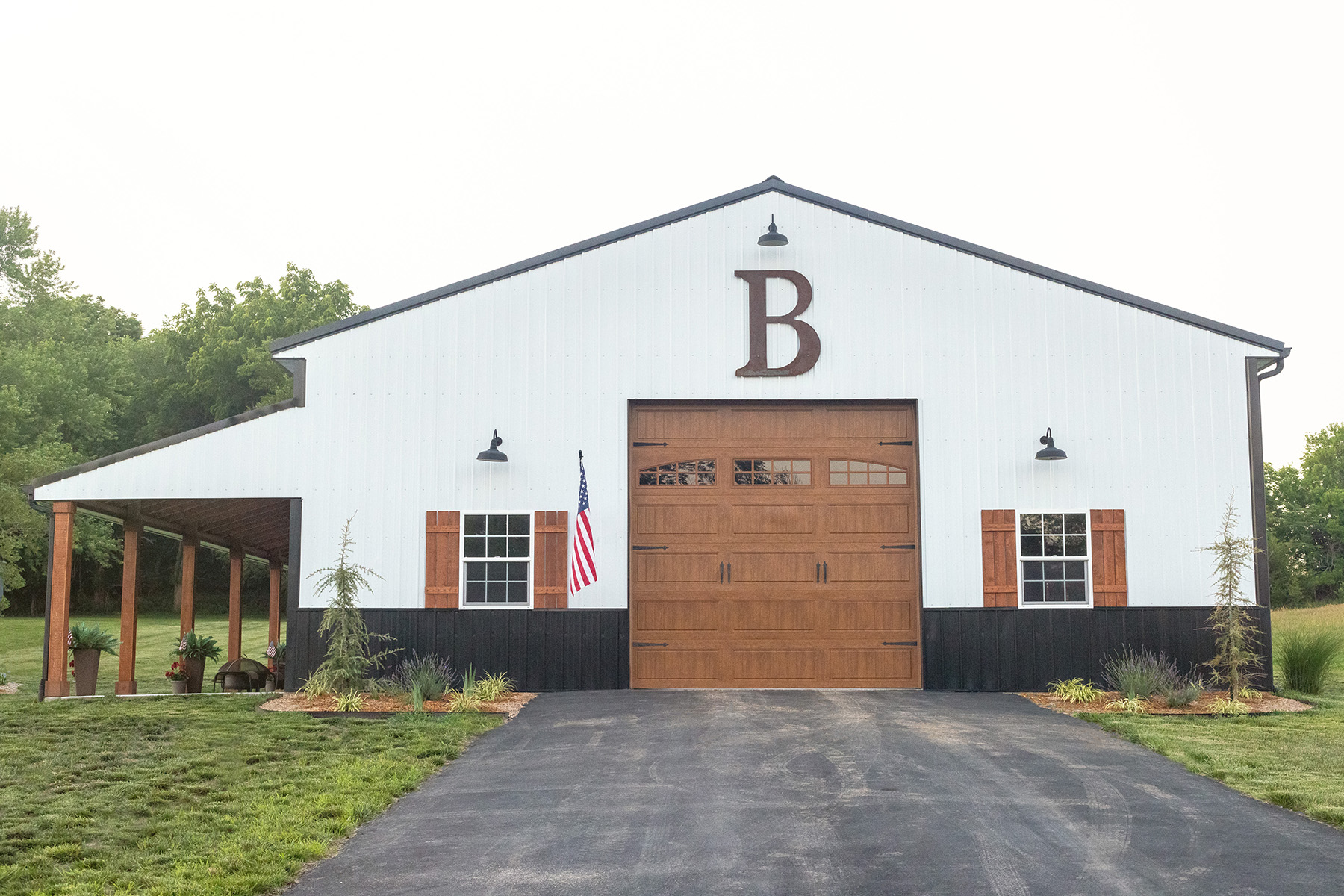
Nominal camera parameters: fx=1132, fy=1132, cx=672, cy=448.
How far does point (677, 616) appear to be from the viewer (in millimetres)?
12977

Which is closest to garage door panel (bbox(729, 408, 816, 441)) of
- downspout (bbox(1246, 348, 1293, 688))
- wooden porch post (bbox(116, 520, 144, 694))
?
downspout (bbox(1246, 348, 1293, 688))

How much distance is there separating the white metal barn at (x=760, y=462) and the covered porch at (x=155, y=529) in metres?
0.07

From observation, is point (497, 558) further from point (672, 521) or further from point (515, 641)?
point (672, 521)

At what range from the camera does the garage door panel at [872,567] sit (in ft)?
42.6

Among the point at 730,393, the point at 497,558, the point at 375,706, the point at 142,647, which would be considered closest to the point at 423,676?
the point at 375,706

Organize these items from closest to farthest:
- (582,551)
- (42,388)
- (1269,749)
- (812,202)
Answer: (1269,749) → (582,551) → (812,202) → (42,388)

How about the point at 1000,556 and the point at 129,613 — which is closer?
the point at 1000,556

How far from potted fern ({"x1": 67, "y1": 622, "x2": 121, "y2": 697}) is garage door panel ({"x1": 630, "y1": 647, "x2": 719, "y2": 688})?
690cm

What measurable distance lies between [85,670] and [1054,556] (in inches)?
467

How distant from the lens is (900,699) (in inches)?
466

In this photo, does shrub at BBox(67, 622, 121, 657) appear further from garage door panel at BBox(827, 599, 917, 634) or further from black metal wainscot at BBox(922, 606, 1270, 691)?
black metal wainscot at BBox(922, 606, 1270, 691)

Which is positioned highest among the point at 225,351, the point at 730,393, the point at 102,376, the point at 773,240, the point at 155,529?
the point at 225,351

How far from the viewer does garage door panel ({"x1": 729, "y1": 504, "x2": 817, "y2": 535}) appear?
13.0 meters

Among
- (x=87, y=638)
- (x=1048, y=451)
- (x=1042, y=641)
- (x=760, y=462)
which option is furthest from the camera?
(x=87, y=638)
